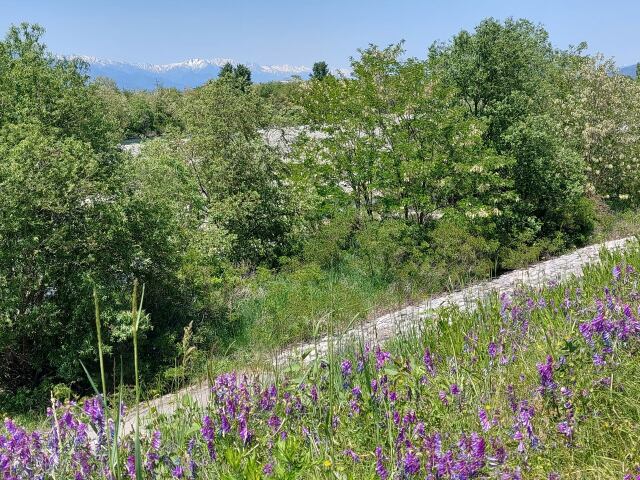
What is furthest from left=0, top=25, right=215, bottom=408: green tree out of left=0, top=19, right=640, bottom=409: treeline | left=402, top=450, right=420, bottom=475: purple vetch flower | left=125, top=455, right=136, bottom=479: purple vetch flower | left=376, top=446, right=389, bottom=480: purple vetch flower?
left=402, top=450, right=420, bottom=475: purple vetch flower

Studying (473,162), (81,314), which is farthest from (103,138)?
(473,162)

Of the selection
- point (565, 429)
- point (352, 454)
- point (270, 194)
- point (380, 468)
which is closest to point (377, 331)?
point (565, 429)

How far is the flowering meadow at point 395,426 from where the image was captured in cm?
231

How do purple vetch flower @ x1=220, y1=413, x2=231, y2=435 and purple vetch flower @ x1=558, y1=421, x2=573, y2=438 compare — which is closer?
purple vetch flower @ x1=558, y1=421, x2=573, y2=438

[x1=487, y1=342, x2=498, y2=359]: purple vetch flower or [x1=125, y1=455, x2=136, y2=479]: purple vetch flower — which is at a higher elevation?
[x1=125, y1=455, x2=136, y2=479]: purple vetch flower

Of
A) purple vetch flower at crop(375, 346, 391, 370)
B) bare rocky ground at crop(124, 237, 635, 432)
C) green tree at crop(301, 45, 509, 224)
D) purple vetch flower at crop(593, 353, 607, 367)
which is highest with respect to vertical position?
green tree at crop(301, 45, 509, 224)

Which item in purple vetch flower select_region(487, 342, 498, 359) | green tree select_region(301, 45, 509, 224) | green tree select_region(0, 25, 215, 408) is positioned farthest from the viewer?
green tree select_region(301, 45, 509, 224)

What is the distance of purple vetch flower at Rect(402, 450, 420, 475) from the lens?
7.18 feet

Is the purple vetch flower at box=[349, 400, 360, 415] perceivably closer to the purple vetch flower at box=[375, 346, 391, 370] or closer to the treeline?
the purple vetch flower at box=[375, 346, 391, 370]

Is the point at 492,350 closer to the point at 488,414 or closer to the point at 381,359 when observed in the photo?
the point at 381,359

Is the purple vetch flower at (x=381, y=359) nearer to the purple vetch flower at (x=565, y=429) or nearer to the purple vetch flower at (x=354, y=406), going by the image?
the purple vetch flower at (x=354, y=406)

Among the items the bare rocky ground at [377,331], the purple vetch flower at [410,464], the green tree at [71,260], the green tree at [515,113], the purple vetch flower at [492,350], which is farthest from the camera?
the green tree at [515,113]

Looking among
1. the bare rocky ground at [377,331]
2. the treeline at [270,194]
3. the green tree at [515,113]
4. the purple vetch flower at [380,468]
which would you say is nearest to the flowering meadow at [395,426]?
the purple vetch flower at [380,468]

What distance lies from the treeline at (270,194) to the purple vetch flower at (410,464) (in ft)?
20.2
